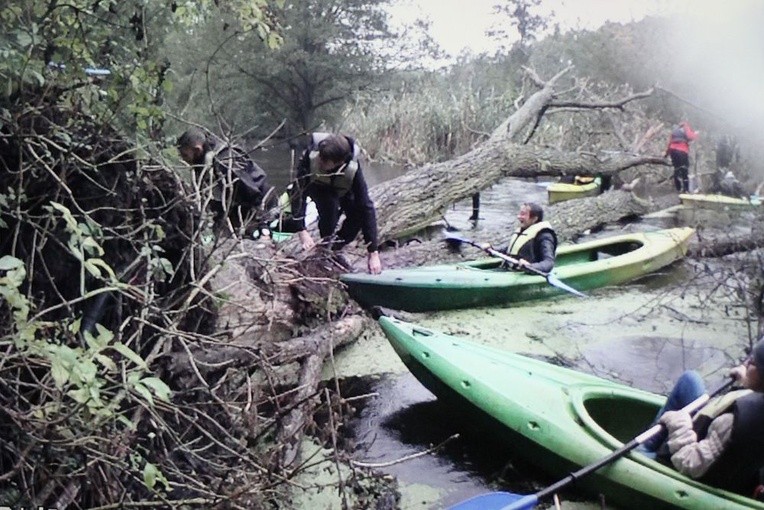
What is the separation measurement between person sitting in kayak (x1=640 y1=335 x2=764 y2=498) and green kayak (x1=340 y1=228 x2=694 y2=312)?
9.24ft

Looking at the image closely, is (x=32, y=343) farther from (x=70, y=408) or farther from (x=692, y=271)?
(x=692, y=271)

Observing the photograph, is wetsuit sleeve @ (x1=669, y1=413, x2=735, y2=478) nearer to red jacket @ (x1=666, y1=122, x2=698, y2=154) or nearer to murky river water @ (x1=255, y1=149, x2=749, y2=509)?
murky river water @ (x1=255, y1=149, x2=749, y2=509)

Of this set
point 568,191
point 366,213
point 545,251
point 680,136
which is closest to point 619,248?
point 545,251

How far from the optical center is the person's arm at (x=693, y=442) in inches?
118

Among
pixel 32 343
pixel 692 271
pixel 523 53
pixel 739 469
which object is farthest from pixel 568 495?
pixel 523 53

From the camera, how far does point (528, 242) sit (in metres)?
6.66

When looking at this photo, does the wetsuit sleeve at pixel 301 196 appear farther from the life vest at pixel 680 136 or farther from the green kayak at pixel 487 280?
the life vest at pixel 680 136

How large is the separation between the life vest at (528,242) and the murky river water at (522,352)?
45cm

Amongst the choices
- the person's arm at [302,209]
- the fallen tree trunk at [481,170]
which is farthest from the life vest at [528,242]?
the person's arm at [302,209]

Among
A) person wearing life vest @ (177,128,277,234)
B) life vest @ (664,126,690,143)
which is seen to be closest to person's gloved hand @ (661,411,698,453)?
person wearing life vest @ (177,128,277,234)

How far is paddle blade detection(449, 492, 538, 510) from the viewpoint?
9.63 ft

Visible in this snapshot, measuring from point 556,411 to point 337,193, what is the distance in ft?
8.02

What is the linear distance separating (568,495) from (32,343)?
290 cm

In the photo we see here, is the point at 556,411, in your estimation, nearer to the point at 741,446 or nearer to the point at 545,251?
the point at 741,446
